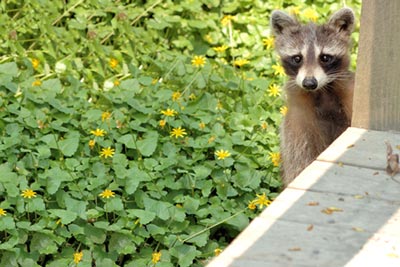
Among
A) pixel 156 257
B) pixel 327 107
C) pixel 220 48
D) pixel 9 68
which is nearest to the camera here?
pixel 156 257

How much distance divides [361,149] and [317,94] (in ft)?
6.34

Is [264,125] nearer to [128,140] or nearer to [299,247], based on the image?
[128,140]

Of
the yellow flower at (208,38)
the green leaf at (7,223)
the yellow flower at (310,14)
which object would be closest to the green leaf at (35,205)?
the green leaf at (7,223)

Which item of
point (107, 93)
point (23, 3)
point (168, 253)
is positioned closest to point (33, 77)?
point (107, 93)

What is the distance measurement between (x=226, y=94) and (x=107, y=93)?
0.92 m

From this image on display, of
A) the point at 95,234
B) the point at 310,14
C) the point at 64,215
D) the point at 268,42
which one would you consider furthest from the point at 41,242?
the point at 310,14

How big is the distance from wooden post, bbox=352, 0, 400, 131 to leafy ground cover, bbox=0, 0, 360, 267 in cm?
136

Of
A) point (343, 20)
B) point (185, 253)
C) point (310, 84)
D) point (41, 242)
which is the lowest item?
point (185, 253)

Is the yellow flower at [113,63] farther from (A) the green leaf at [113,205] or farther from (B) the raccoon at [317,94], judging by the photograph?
(A) the green leaf at [113,205]

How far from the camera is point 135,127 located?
656 cm

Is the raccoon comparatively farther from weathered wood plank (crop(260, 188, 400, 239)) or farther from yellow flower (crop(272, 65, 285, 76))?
weathered wood plank (crop(260, 188, 400, 239))

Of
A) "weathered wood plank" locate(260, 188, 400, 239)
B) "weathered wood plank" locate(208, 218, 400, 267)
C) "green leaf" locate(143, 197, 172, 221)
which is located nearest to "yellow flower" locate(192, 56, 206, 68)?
"green leaf" locate(143, 197, 172, 221)

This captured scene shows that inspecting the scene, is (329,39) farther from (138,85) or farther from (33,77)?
(33,77)

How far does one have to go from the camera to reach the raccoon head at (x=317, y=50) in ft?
21.0
